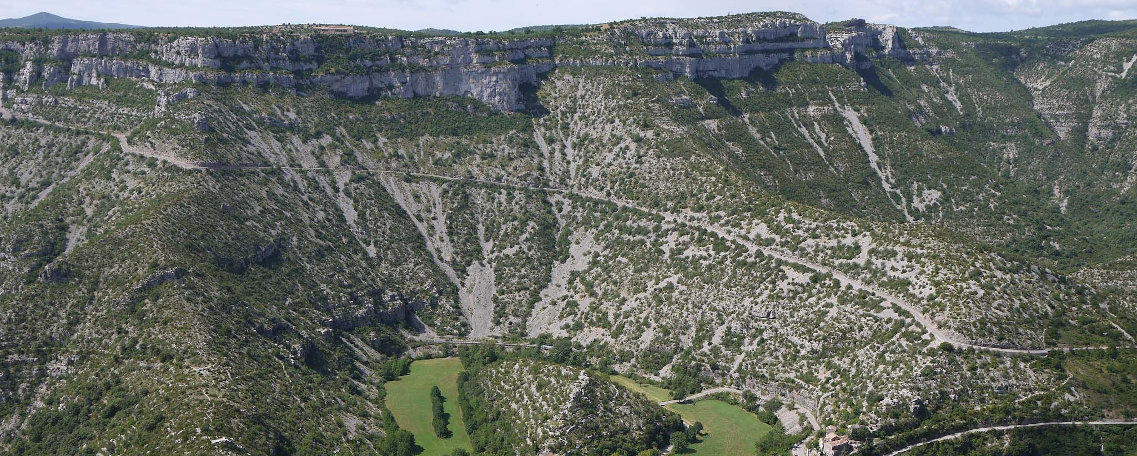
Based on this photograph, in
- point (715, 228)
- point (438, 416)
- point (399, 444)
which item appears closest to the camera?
point (399, 444)

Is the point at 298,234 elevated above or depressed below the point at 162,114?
below

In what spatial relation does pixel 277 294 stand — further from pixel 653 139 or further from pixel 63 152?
pixel 653 139

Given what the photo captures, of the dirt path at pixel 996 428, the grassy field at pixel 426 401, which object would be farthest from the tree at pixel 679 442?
the grassy field at pixel 426 401

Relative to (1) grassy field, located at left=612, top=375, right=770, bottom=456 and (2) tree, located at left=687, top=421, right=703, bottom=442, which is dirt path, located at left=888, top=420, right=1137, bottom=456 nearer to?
(1) grassy field, located at left=612, top=375, right=770, bottom=456

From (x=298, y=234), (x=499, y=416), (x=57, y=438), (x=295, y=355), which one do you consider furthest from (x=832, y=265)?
(x=57, y=438)

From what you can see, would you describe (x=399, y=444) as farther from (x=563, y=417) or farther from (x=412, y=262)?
(x=412, y=262)

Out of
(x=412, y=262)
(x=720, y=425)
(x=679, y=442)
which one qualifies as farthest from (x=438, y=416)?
(x=412, y=262)
